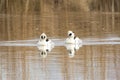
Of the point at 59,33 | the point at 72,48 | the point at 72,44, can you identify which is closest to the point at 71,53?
the point at 72,48

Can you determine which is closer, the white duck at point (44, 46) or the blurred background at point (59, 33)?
the blurred background at point (59, 33)

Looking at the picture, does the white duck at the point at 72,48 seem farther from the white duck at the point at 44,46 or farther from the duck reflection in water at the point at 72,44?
the white duck at the point at 44,46

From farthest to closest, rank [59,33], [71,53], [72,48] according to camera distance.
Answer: [59,33] < [72,48] < [71,53]

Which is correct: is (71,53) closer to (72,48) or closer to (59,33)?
(72,48)

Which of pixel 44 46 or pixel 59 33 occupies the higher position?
pixel 59 33

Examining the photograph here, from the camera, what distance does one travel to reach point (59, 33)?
417 centimetres

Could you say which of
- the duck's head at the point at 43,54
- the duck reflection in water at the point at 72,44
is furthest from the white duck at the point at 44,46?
the duck reflection in water at the point at 72,44

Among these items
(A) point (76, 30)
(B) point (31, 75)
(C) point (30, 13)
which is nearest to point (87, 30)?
(A) point (76, 30)

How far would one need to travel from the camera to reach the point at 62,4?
5582 millimetres

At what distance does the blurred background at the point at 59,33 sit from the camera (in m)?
2.58

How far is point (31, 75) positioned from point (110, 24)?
237 cm

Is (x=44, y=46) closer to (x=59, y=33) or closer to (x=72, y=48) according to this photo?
(x=72, y=48)

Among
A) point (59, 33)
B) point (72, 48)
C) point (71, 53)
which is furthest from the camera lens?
point (59, 33)

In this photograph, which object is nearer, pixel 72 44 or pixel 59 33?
pixel 72 44
